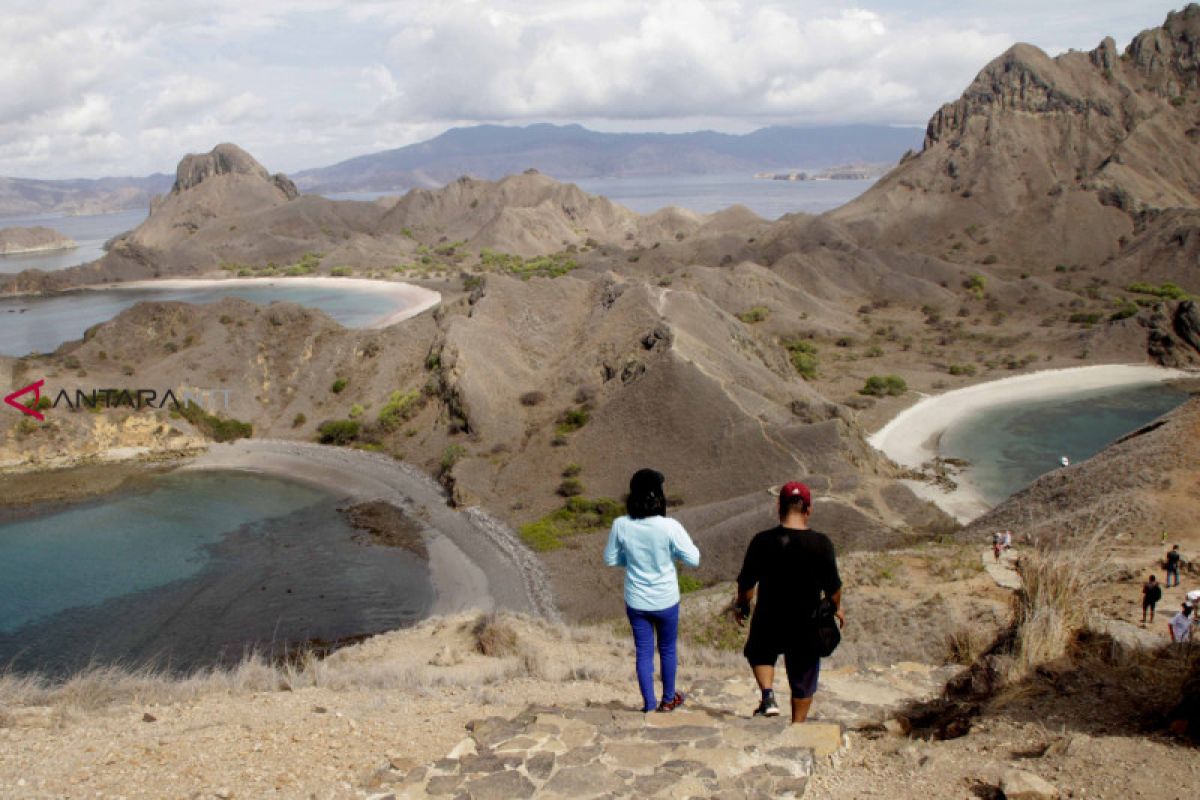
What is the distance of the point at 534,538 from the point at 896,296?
5961 cm

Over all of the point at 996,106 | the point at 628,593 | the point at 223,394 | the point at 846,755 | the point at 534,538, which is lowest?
the point at 534,538

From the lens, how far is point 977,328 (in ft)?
235

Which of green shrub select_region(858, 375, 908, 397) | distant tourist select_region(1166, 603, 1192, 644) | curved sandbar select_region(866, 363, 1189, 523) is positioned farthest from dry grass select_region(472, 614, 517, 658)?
green shrub select_region(858, 375, 908, 397)

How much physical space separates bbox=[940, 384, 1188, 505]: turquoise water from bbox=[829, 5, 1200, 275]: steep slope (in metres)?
44.6

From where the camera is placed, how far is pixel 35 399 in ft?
152

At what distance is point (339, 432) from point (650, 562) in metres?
41.4

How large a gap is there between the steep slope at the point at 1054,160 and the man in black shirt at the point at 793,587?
321ft

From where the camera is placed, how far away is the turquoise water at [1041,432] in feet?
131

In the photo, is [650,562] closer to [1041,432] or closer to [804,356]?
[1041,432]

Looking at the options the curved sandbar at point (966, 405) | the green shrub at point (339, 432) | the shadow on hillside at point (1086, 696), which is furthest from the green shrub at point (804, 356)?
the shadow on hillside at point (1086, 696)

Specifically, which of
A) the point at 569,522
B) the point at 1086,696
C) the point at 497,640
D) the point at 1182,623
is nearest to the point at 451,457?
the point at 569,522

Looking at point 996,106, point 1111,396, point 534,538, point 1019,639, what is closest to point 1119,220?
point 996,106

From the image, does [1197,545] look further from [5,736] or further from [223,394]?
[223,394]

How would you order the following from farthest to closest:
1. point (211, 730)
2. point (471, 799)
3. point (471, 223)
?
point (471, 223)
point (211, 730)
point (471, 799)
